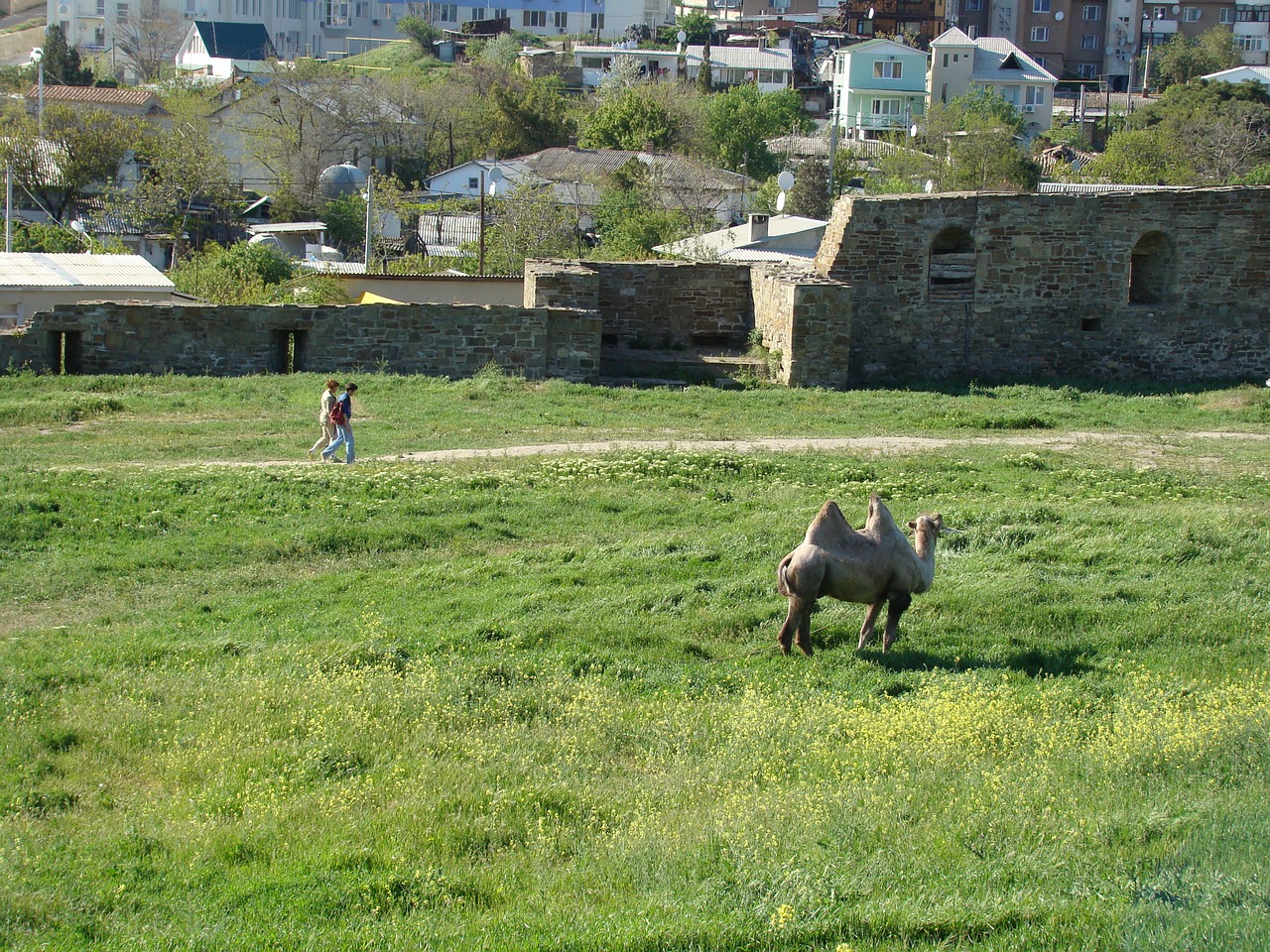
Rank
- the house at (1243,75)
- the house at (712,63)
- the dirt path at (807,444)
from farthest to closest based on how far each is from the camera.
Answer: the house at (712,63)
the house at (1243,75)
the dirt path at (807,444)

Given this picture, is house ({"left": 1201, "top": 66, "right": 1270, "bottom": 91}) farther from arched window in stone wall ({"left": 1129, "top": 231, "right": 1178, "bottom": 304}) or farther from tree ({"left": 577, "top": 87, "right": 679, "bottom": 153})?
arched window in stone wall ({"left": 1129, "top": 231, "right": 1178, "bottom": 304})

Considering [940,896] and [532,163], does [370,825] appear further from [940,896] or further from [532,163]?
[532,163]

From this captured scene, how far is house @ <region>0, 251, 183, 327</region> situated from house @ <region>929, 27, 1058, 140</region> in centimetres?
6493

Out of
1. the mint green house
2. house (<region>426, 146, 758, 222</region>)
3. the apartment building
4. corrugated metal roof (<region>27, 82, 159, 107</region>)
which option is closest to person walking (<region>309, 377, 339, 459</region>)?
house (<region>426, 146, 758, 222</region>)

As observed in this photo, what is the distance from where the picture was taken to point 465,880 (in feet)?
19.7

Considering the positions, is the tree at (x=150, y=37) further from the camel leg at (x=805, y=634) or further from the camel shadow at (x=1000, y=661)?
the camel shadow at (x=1000, y=661)

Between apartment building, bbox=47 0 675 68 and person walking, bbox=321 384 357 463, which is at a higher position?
apartment building, bbox=47 0 675 68

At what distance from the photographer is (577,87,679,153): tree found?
71375 millimetres

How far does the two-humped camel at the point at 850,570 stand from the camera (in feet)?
28.1

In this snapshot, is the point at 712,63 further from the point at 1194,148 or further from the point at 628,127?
the point at 1194,148

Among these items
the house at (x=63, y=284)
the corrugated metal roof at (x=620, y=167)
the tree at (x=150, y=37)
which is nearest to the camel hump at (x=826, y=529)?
the house at (x=63, y=284)

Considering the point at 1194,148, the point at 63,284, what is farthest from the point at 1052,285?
the point at 1194,148

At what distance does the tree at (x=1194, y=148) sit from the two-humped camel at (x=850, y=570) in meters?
54.2

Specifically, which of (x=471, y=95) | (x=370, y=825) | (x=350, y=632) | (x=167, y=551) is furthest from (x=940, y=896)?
(x=471, y=95)
